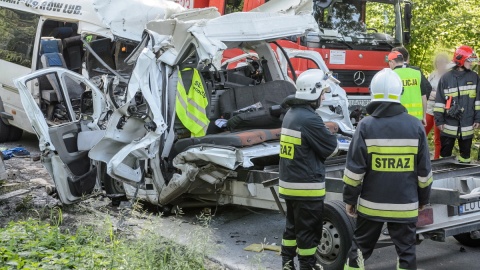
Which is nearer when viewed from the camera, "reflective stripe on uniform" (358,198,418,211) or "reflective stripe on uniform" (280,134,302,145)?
"reflective stripe on uniform" (358,198,418,211)

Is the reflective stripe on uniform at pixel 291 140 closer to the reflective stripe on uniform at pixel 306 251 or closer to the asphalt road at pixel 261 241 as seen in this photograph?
the reflective stripe on uniform at pixel 306 251

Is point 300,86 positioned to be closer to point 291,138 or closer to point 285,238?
point 291,138

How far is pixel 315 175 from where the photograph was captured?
18.2 feet

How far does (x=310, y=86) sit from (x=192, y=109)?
2027 mm

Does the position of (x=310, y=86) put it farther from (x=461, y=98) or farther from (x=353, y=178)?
(x=461, y=98)

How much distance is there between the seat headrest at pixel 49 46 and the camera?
10344 mm

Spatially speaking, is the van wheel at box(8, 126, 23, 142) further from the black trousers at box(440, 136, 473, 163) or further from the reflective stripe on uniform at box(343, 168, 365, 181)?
the reflective stripe on uniform at box(343, 168, 365, 181)

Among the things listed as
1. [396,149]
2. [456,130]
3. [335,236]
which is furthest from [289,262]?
[456,130]

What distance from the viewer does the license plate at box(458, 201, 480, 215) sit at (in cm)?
563

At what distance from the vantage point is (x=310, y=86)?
5.64 m

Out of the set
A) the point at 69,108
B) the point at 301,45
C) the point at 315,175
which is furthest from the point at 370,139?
the point at 301,45

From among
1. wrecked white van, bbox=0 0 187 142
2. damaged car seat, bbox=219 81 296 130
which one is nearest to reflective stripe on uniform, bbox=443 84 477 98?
damaged car seat, bbox=219 81 296 130

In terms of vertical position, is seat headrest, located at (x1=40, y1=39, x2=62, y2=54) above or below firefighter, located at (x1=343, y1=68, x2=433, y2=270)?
above

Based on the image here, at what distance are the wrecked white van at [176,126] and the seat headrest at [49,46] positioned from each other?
235 centimetres
